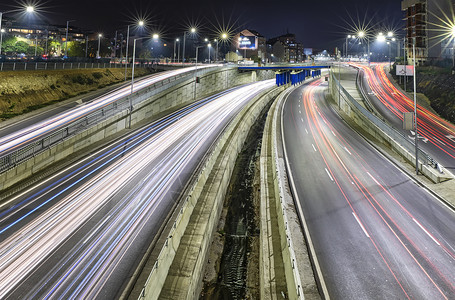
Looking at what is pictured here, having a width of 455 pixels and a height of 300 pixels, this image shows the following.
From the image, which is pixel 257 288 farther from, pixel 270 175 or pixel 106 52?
pixel 106 52

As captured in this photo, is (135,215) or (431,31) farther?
(431,31)

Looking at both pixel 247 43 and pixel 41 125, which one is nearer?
pixel 41 125

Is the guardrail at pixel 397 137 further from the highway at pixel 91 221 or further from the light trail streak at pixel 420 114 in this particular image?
the highway at pixel 91 221

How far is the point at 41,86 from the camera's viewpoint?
35.8 m

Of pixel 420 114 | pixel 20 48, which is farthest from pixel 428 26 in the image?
pixel 20 48

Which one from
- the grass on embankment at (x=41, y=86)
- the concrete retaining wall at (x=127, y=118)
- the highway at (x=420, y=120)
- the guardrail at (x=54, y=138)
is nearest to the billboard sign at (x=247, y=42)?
the concrete retaining wall at (x=127, y=118)

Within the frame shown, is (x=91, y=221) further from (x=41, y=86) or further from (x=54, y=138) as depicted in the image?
(x=41, y=86)

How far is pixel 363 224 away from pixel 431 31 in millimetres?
86837

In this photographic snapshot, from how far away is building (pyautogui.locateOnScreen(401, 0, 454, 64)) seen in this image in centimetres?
7325

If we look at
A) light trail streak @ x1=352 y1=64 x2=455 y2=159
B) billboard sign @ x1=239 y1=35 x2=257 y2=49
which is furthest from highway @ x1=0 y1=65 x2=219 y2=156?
billboard sign @ x1=239 y1=35 x2=257 y2=49

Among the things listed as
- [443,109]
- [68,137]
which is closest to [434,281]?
[68,137]

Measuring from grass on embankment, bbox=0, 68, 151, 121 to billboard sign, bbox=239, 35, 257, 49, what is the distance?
99.0 m

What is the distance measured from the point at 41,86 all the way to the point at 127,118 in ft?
45.3

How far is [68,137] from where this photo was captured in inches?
929
